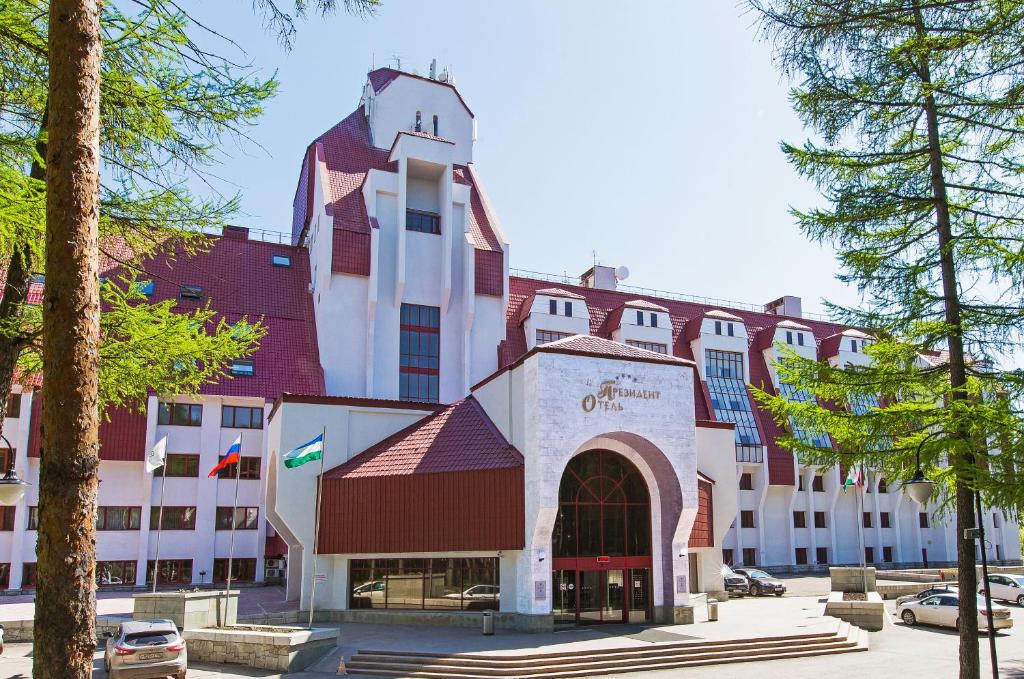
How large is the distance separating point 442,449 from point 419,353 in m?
15.8

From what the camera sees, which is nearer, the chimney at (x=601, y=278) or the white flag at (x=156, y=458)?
the white flag at (x=156, y=458)

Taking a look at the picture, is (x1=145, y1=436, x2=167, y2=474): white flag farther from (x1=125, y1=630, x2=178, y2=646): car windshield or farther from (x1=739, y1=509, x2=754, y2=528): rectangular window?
(x1=739, y1=509, x2=754, y2=528): rectangular window

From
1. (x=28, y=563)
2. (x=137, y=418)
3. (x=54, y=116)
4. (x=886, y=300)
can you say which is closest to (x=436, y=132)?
(x=137, y=418)

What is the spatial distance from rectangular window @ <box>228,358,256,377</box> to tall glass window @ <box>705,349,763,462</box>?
29816mm

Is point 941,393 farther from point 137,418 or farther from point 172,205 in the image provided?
point 137,418

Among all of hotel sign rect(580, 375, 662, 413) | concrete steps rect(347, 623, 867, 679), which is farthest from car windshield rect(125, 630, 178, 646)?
hotel sign rect(580, 375, 662, 413)

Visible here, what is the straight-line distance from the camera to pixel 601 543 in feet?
92.3

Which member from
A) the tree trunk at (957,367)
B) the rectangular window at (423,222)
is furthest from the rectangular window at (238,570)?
the tree trunk at (957,367)

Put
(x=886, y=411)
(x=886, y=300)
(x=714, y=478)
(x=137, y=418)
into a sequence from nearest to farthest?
(x=886, y=411) < (x=886, y=300) < (x=714, y=478) < (x=137, y=418)

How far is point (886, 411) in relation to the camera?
14.2m

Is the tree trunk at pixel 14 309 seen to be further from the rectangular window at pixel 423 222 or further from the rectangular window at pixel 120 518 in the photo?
the rectangular window at pixel 423 222

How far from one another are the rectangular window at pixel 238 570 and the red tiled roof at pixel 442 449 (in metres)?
13.2

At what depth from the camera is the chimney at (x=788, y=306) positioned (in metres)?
65.6

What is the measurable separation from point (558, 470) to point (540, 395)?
2.61 m
